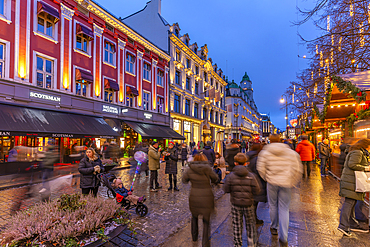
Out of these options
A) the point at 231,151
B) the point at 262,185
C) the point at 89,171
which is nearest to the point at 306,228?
the point at 262,185

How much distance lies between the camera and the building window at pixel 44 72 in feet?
42.0

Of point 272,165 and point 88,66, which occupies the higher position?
point 88,66

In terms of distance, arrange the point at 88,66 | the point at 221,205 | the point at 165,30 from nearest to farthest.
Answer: the point at 221,205, the point at 88,66, the point at 165,30

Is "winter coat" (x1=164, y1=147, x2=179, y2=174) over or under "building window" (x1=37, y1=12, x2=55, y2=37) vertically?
under

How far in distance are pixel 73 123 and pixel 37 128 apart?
8.39ft

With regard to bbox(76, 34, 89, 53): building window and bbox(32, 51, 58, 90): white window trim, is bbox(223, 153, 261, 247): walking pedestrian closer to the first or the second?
bbox(32, 51, 58, 90): white window trim

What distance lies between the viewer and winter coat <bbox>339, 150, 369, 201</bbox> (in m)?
4.10

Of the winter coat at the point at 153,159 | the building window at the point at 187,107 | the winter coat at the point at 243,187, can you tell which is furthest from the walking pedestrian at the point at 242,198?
the building window at the point at 187,107

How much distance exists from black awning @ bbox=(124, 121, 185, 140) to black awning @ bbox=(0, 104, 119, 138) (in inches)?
140

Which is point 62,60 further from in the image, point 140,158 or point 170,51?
point 170,51

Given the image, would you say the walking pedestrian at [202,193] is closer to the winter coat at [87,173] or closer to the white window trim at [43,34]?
the winter coat at [87,173]

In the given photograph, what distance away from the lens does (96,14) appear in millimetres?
16859

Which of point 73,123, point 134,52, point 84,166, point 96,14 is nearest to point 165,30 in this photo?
point 134,52

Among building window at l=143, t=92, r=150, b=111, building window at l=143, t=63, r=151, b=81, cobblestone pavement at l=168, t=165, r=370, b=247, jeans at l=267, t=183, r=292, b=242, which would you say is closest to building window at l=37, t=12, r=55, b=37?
building window at l=143, t=63, r=151, b=81
